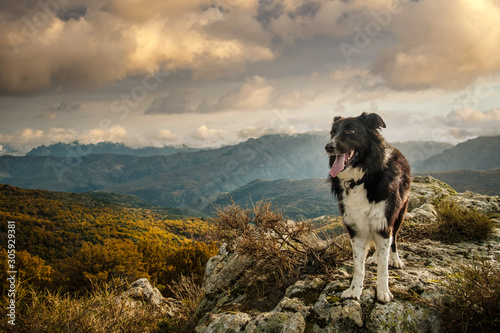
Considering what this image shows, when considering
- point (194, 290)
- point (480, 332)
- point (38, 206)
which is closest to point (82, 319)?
point (194, 290)

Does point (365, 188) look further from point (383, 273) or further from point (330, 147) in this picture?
point (383, 273)

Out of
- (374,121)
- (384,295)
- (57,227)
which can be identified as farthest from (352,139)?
(57,227)

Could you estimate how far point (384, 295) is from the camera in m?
4.05

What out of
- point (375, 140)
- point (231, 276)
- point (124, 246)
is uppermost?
point (375, 140)

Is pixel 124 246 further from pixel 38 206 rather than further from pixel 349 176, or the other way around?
pixel 38 206

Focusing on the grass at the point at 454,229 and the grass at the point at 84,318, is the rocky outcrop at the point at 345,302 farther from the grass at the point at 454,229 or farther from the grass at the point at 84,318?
the grass at the point at 84,318

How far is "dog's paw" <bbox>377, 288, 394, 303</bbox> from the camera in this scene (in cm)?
402

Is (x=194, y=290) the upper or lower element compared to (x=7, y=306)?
lower

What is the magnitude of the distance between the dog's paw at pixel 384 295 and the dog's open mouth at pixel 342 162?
2.04 m

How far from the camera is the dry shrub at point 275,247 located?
559 cm

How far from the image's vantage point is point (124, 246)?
3816cm

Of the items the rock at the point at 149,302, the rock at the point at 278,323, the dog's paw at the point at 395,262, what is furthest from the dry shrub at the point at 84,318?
the dog's paw at the point at 395,262

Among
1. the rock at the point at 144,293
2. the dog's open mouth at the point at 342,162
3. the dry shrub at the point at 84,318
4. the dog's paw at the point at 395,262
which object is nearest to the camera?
the dog's open mouth at the point at 342,162

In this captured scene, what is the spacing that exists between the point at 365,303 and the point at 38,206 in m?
193
